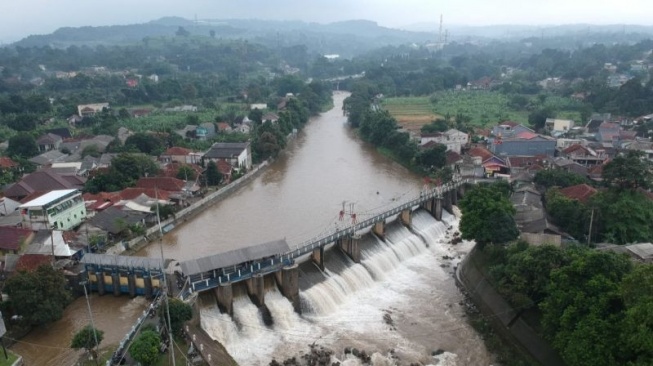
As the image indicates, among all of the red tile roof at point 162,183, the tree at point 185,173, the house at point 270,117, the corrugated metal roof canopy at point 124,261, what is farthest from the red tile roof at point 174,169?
the house at point 270,117

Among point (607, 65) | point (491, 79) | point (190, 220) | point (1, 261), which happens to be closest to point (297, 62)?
point (491, 79)

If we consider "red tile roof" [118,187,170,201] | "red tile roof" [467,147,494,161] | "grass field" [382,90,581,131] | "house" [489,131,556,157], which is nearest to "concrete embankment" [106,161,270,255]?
"red tile roof" [118,187,170,201]

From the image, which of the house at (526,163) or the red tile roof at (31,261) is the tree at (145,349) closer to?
the red tile roof at (31,261)

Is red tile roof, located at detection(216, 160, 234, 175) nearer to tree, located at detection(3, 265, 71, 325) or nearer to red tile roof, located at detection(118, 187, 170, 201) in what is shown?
red tile roof, located at detection(118, 187, 170, 201)

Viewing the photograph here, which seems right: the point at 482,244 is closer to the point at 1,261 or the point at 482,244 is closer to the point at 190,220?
the point at 190,220

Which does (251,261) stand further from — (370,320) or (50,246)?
(50,246)

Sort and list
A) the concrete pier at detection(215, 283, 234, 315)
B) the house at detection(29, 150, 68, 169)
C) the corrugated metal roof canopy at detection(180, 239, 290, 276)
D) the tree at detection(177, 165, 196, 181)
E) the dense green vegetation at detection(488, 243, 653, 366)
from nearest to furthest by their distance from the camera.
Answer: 1. the dense green vegetation at detection(488, 243, 653, 366)
2. the corrugated metal roof canopy at detection(180, 239, 290, 276)
3. the concrete pier at detection(215, 283, 234, 315)
4. the tree at detection(177, 165, 196, 181)
5. the house at detection(29, 150, 68, 169)

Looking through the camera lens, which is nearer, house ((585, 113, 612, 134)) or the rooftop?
the rooftop
